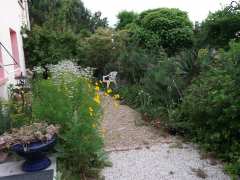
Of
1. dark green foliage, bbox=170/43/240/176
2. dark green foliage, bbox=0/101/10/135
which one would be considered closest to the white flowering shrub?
dark green foliage, bbox=0/101/10/135

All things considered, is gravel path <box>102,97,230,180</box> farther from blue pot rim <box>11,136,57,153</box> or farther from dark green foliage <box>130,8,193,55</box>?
dark green foliage <box>130,8,193,55</box>

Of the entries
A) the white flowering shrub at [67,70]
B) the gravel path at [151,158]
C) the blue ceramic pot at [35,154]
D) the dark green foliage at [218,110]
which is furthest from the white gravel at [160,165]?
the white flowering shrub at [67,70]

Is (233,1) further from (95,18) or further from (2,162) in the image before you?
(95,18)

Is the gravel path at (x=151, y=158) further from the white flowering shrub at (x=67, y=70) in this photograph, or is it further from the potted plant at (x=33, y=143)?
the white flowering shrub at (x=67, y=70)

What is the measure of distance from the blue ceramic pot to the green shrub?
0.66ft

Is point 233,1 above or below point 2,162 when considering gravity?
above

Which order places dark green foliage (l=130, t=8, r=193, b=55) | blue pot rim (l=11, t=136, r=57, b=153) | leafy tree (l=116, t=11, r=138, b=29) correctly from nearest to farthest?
blue pot rim (l=11, t=136, r=57, b=153), dark green foliage (l=130, t=8, r=193, b=55), leafy tree (l=116, t=11, r=138, b=29)

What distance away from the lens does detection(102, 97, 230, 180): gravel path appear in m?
4.12

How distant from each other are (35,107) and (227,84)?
3019 millimetres

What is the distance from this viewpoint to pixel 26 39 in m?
13.0

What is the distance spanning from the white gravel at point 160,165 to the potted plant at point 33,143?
89 centimetres

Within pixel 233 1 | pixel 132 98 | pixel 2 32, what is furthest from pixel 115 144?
pixel 233 1

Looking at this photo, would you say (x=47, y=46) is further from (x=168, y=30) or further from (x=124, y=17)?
(x=124, y=17)

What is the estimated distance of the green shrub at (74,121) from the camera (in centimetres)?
381
